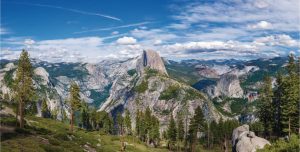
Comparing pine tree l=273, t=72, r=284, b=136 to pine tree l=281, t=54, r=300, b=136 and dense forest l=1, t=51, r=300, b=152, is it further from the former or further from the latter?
pine tree l=281, t=54, r=300, b=136

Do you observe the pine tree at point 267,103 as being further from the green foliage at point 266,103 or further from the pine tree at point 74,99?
the pine tree at point 74,99

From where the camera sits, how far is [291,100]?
96.5 m

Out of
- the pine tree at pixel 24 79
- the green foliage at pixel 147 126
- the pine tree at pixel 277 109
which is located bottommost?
the green foliage at pixel 147 126

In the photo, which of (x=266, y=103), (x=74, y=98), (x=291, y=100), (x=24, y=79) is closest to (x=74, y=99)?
(x=74, y=98)

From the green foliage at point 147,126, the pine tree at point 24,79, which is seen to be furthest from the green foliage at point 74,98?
the green foliage at point 147,126

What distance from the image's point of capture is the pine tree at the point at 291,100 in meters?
95.7

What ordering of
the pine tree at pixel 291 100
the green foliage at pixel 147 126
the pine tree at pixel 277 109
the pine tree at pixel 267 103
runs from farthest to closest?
→ the green foliage at pixel 147 126
the pine tree at pixel 267 103
the pine tree at pixel 277 109
the pine tree at pixel 291 100

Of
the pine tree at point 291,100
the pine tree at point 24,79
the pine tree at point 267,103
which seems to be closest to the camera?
the pine tree at point 24,79

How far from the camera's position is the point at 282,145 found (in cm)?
4475

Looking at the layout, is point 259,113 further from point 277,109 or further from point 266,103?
point 277,109

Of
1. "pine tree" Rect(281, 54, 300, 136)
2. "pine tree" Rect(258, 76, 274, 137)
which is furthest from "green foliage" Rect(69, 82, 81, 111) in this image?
"pine tree" Rect(258, 76, 274, 137)

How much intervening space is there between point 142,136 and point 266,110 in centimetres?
8238

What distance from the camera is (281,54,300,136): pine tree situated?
314ft

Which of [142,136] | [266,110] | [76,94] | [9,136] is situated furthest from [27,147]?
[142,136]
